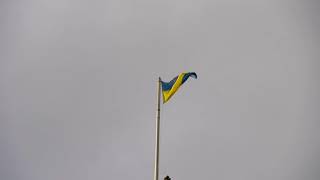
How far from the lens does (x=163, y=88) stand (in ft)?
181

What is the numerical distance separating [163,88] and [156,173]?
432 inches

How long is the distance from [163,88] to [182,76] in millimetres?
2817

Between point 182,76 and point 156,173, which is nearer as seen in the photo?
point 156,173

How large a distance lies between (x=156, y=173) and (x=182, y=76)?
11.4 meters

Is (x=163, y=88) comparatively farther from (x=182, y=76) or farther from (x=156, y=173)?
(x=156, y=173)

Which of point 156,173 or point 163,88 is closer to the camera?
point 156,173

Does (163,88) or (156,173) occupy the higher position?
(163,88)

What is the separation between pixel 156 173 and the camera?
157 feet

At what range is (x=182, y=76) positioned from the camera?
5378 cm

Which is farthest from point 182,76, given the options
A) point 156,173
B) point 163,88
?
point 156,173

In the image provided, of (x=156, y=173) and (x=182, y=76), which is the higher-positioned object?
(x=182, y=76)
